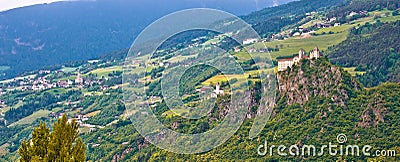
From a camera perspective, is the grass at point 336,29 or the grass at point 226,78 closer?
the grass at point 226,78

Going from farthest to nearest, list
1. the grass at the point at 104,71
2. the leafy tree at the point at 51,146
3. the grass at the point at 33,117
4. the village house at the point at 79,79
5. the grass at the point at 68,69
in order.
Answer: the grass at the point at 68,69
the grass at the point at 104,71
the village house at the point at 79,79
the grass at the point at 33,117
the leafy tree at the point at 51,146

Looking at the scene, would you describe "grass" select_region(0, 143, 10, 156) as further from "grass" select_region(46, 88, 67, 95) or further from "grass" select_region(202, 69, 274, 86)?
"grass" select_region(46, 88, 67, 95)

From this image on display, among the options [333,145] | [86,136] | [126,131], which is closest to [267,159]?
[333,145]

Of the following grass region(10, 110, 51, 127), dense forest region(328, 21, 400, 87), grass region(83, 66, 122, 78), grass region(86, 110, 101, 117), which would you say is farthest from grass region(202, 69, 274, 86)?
grass region(83, 66, 122, 78)

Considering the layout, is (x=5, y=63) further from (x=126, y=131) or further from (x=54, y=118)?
(x=126, y=131)

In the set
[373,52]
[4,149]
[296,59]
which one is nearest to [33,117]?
[4,149]

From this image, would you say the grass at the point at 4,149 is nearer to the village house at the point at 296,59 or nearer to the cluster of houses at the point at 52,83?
the cluster of houses at the point at 52,83

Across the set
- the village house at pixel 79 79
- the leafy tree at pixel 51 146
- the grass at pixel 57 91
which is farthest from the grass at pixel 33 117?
the leafy tree at pixel 51 146
